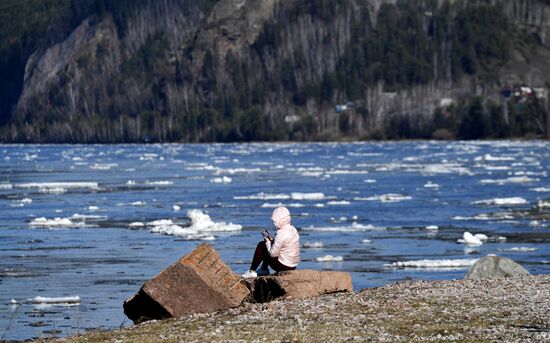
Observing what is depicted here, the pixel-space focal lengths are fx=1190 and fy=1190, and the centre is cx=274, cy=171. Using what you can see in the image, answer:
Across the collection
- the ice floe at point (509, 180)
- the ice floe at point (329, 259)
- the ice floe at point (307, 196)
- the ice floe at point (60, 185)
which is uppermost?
the ice floe at point (329, 259)

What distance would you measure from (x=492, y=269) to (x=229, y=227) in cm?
1630

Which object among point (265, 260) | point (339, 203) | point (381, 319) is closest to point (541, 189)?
point (339, 203)

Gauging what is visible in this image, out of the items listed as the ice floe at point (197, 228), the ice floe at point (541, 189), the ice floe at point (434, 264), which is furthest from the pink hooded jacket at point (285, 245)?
the ice floe at point (541, 189)

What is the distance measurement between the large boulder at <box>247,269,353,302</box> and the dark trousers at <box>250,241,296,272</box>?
0.41 meters

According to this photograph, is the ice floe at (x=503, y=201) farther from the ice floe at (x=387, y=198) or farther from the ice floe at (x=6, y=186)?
the ice floe at (x=6, y=186)

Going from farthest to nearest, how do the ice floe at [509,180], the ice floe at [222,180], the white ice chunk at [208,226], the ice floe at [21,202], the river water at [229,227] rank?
the ice floe at [222,180]
the ice floe at [509,180]
the ice floe at [21,202]
the white ice chunk at [208,226]
the river water at [229,227]

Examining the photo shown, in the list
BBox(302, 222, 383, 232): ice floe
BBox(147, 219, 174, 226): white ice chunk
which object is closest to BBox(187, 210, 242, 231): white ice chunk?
BBox(147, 219, 174, 226): white ice chunk

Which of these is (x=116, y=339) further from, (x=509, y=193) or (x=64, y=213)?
(x=509, y=193)

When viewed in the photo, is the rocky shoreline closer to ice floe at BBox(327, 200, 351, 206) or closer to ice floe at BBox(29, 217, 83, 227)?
ice floe at BBox(29, 217, 83, 227)

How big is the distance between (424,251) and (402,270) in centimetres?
427

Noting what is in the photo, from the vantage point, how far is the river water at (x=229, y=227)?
24.8m

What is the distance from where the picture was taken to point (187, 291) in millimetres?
17797

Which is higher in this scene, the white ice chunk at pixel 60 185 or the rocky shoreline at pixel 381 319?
the rocky shoreline at pixel 381 319

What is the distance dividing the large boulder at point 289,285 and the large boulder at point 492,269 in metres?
4.46
